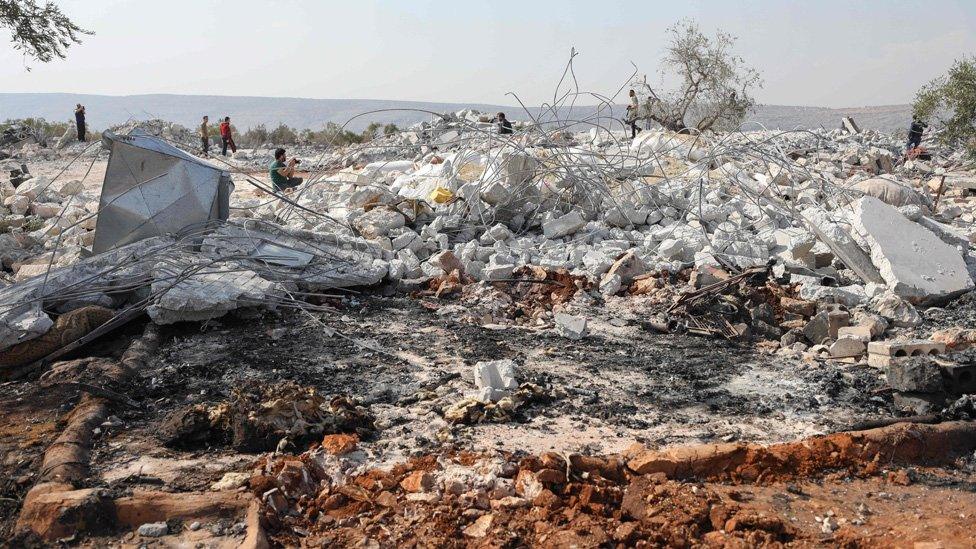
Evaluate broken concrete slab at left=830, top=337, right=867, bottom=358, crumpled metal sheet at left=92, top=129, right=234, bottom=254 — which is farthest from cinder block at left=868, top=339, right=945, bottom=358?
crumpled metal sheet at left=92, top=129, right=234, bottom=254

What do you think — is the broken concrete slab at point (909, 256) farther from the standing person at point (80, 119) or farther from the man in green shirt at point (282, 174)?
the standing person at point (80, 119)

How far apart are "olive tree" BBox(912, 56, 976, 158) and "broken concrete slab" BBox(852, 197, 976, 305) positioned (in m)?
5.75

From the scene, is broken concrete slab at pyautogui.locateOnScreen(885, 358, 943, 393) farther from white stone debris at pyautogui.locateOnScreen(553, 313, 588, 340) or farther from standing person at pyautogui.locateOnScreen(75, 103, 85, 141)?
standing person at pyautogui.locateOnScreen(75, 103, 85, 141)

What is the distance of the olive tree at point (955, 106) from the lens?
12.1 m

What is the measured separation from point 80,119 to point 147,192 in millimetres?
17818

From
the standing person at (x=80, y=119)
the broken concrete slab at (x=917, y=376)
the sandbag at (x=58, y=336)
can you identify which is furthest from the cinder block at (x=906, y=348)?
the standing person at (x=80, y=119)

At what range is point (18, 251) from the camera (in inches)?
364

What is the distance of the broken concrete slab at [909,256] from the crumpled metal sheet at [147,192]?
6372 mm

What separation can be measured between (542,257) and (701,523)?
5097mm

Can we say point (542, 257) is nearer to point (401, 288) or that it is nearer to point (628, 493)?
point (401, 288)

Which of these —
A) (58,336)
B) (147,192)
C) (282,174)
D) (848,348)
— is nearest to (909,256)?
(848,348)

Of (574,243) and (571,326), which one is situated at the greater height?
(574,243)

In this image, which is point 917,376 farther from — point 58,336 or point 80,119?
point 80,119

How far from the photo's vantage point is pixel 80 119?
880 inches
